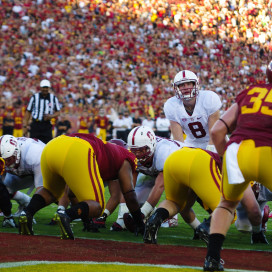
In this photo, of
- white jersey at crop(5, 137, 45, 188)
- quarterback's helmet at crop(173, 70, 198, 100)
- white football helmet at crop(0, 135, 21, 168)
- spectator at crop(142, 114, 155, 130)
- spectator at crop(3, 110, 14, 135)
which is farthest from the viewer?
spectator at crop(142, 114, 155, 130)

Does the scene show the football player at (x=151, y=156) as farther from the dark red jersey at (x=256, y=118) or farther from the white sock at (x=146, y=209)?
the dark red jersey at (x=256, y=118)

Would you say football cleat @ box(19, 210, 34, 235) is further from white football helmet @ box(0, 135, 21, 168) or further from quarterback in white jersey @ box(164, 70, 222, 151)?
quarterback in white jersey @ box(164, 70, 222, 151)

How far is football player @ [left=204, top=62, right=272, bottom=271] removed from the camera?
3.48 metres

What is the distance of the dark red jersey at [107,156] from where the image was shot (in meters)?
5.10

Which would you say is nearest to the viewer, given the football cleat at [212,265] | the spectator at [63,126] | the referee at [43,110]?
the football cleat at [212,265]

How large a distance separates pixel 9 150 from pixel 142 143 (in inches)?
50.7

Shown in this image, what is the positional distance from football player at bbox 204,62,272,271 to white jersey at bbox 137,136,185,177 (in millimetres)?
1791

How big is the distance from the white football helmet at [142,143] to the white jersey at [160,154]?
73 millimetres

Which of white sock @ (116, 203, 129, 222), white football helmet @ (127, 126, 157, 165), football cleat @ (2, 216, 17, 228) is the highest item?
white football helmet @ (127, 126, 157, 165)

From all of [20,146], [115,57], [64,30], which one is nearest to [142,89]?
[115,57]

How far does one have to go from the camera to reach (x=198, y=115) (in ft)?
21.0

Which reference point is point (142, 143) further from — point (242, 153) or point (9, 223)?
point (242, 153)

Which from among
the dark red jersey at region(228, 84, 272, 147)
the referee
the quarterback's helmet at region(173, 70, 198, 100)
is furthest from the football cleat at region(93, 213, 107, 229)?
the referee

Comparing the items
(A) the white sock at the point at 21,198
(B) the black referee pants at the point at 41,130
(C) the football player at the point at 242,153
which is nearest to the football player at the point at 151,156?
(A) the white sock at the point at 21,198
